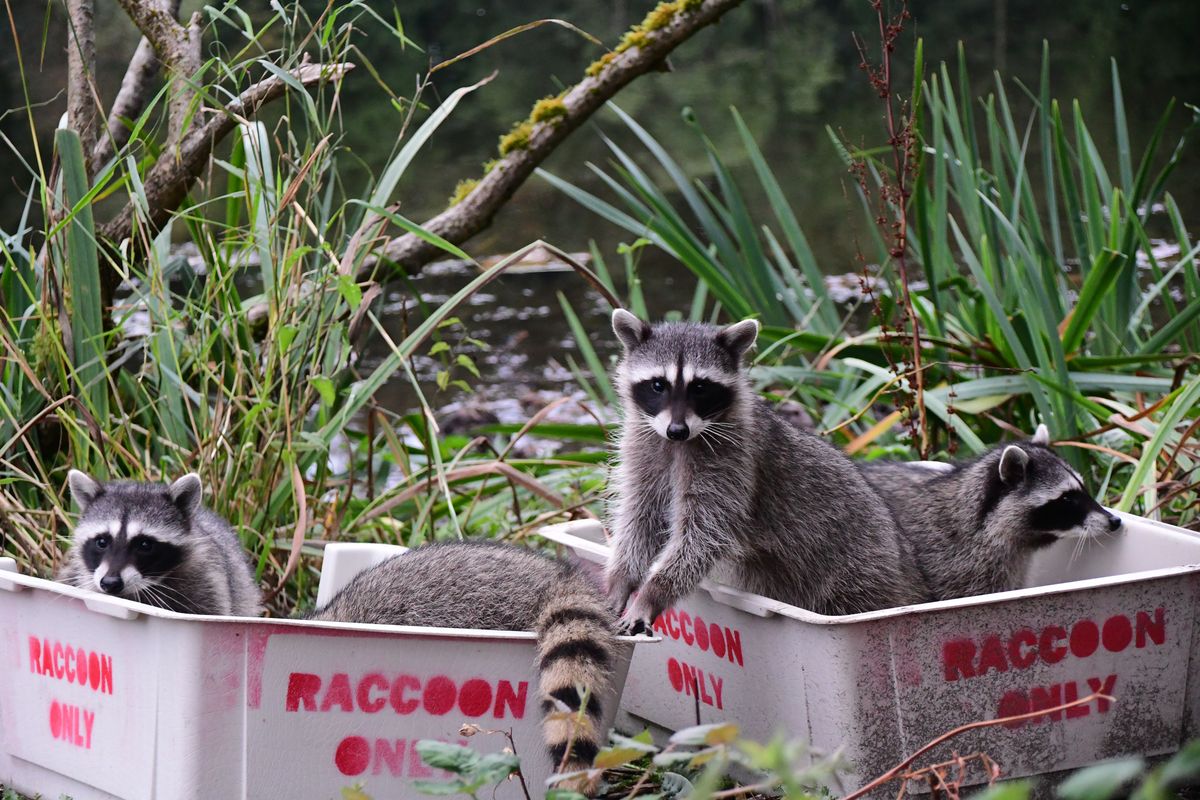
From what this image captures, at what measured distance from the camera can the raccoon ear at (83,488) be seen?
3.11 metres

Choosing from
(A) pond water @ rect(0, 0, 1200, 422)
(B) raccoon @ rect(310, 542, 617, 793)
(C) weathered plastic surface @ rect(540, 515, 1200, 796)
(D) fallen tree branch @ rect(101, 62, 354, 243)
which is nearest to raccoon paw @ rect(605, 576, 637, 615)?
(B) raccoon @ rect(310, 542, 617, 793)

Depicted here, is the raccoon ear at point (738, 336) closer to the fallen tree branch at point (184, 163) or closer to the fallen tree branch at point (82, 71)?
the fallen tree branch at point (184, 163)

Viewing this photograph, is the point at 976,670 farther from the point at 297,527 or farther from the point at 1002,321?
the point at 1002,321

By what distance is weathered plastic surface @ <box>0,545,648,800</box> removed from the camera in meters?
2.38

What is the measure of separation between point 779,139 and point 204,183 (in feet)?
22.0

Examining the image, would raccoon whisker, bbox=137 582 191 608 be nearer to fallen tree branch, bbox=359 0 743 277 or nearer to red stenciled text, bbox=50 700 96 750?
red stenciled text, bbox=50 700 96 750

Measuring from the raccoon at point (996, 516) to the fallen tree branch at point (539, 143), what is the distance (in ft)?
5.45

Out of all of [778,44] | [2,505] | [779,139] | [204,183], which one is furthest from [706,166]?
[2,505]

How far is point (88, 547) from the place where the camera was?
3088mm

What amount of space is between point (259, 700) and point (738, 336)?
1280 mm

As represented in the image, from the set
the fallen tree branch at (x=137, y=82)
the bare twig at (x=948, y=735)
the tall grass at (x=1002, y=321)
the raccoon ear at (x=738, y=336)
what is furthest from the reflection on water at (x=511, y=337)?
the bare twig at (x=948, y=735)

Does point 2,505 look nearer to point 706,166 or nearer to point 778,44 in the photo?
point 706,166

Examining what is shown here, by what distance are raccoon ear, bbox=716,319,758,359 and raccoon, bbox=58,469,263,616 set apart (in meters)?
1.21

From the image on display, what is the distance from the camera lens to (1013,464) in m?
3.30
